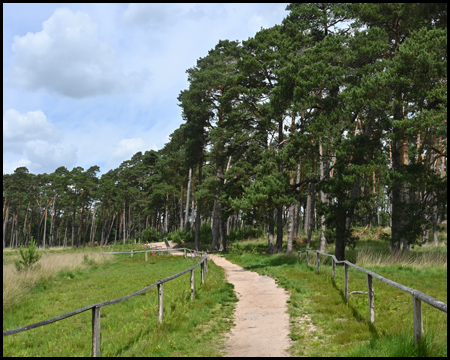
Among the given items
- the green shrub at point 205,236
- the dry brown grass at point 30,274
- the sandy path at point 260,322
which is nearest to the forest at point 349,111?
the sandy path at point 260,322

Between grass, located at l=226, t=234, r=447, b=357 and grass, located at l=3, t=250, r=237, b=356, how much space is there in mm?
1799

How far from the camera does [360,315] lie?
8797mm

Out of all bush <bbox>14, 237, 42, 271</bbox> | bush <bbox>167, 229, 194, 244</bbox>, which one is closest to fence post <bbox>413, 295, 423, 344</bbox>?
bush <bbox>14, 237, 42, 271</bbox>

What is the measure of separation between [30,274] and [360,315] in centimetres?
1525

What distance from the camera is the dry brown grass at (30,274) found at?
45.8ft

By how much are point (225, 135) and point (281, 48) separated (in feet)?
31.6

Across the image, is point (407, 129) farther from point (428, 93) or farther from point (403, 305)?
point (403, 305)

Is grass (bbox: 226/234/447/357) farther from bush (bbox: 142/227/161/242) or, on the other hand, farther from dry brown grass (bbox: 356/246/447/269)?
bush (bbox: 142/227/161/242)

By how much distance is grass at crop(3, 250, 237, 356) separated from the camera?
7371 mm

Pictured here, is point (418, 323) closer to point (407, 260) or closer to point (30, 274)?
point (407, 260)

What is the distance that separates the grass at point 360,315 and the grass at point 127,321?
5.90 ft

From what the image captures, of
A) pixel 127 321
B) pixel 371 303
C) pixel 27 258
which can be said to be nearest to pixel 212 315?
pixel 127 321

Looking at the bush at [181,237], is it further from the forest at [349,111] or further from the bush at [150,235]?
the forest at [349,111]

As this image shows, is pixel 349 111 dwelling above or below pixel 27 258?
above
